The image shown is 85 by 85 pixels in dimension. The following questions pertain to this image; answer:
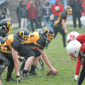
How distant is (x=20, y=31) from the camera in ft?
23.0

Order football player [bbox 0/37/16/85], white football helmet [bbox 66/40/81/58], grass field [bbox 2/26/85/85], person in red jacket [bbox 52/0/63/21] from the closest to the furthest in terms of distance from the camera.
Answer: white football helmet [bbox 66/40/81/58] → football player [bbox 0/37/16/85] → grass field [bbox 2/26/85/85] → person in red jacket [bbox 52/0/63/21]

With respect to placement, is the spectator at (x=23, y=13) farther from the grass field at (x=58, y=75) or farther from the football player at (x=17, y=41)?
the football player at (x=17, y=41)

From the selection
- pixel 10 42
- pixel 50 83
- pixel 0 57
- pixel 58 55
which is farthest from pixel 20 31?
pixel 58 55

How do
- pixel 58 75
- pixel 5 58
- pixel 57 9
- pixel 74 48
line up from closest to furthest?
1. pixel 74 48
2. pixel 5 58
3. pixel 58 75
4. pixel 57 9

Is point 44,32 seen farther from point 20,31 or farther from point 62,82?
point 62,82

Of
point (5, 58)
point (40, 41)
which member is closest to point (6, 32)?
point (40, 41)

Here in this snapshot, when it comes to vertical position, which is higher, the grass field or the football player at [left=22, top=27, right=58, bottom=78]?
the football player at [left=22, top=27, right=58, bottom=78]

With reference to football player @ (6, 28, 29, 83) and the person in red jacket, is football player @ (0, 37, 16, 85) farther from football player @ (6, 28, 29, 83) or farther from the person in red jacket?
the person in red jacket

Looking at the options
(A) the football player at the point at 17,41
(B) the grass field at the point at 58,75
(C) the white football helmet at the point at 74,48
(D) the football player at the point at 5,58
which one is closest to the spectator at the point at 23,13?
(B) the grass field at the point at 58,75

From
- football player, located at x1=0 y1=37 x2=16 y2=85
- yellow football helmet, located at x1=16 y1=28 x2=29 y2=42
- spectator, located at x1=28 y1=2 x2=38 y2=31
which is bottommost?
spectator, located at x1=28 y1=2 x2=38 y2=31

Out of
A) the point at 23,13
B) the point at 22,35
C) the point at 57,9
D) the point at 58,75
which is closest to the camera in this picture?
the point at 22,35

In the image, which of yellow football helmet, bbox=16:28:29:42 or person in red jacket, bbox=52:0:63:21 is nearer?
yellow football helmet, bbox=16:28:29:42

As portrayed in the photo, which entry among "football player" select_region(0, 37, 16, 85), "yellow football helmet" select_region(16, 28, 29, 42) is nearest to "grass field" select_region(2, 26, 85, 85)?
"football player" select_region(0, 37, 16, 85)

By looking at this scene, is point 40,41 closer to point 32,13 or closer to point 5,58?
point 5,58
